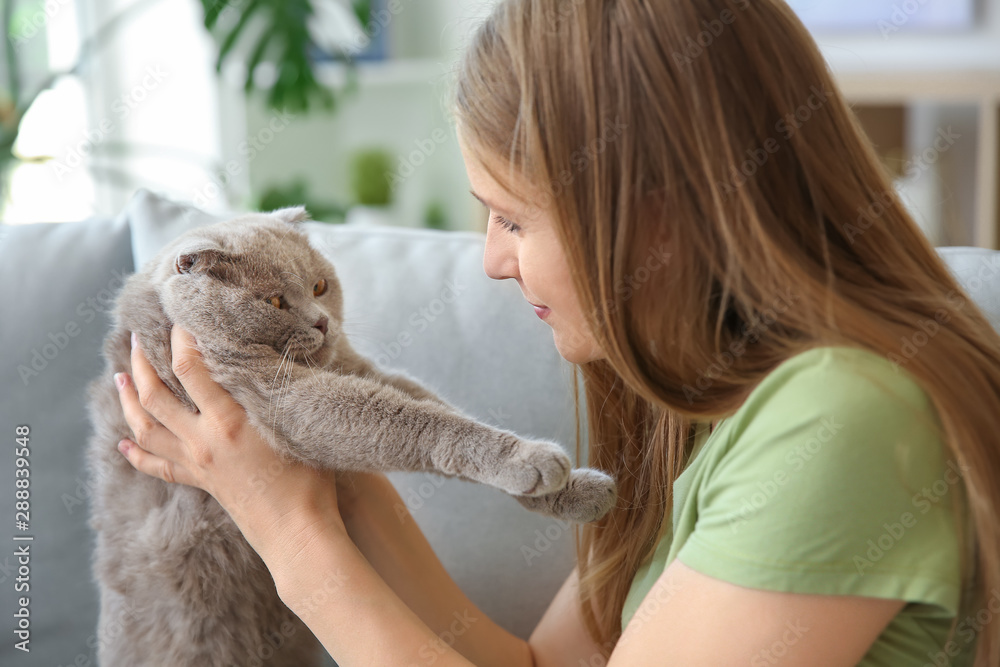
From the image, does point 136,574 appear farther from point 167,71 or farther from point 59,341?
point 167,71

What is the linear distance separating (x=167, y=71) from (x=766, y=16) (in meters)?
2.58

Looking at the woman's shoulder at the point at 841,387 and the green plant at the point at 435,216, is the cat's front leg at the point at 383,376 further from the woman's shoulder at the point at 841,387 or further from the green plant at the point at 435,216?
the green plant at the point at 435,216

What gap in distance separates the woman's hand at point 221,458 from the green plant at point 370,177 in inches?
76.5

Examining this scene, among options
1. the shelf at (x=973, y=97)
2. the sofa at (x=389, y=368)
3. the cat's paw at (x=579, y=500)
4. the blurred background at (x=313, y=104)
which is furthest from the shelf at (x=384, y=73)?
the cat's paw at (x=579, y=500)

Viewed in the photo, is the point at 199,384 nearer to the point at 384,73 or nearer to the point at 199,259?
the point at 199,259

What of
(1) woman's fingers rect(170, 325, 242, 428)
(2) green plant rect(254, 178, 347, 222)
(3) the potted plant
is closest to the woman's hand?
(1) woman's fingers rect(170, 325, 242, 428)

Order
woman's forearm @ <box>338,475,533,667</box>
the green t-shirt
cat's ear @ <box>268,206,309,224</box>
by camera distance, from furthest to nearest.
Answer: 1. cat's ear @ <box>268,206,309,224</box>
2. woman's forearm @ <box>338,475,533,667</box>
3. the green t-shirt

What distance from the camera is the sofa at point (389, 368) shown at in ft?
3.78

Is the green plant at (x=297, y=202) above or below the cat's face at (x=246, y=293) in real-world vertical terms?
below

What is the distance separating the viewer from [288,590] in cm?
85

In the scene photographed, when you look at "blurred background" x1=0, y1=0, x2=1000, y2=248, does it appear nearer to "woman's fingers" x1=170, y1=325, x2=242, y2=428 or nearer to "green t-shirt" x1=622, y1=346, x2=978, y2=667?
"woman's fingers" x1=170, y1=325, x2=242, y2=428

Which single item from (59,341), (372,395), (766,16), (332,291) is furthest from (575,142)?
(59,341)

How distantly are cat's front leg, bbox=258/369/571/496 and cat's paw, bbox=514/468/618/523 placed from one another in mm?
58

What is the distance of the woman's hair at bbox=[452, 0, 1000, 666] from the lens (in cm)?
68
